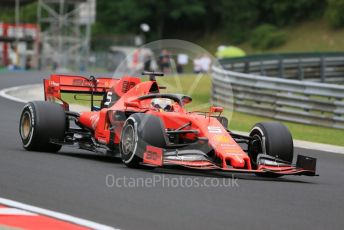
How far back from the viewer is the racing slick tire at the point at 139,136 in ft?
35.6

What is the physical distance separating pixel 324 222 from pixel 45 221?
2.40m

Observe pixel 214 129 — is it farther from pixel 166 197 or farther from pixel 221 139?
pixel 166 197

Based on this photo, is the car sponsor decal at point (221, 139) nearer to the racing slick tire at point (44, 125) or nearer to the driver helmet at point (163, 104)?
the driver helmet at point (163, 104)

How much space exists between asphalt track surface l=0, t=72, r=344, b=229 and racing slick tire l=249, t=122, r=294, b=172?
1.10 ft

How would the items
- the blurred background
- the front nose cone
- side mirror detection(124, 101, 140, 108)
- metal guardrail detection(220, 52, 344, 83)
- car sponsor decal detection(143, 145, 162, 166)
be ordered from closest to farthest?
1. the front nose cone
2. car sponsor decal detection(143, 145, 162, 166)
3. side mirror detection(124, 101, 140, 108)
4. metal guardrail detection(220, 52, 344, 83)
5. the blurred background

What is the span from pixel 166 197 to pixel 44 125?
3.90 metres

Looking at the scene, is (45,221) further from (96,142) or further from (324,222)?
(96,142)

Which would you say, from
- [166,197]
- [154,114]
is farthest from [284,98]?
[166,197]

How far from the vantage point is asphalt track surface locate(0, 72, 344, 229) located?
795cm

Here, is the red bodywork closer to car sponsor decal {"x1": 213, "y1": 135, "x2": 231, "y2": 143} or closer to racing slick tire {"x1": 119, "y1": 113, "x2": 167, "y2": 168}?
car sponsor decal {"x1": 213, "y1": 135, "x2": 231, "y2": 143}

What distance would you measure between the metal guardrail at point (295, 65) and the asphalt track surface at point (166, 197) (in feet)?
68.8

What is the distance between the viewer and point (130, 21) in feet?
326

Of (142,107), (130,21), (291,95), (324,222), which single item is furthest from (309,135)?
(130,21)

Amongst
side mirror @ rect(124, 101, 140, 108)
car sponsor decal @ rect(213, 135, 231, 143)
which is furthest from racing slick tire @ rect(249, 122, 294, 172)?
side mirror @ rect(124, 101, 140, 108)
